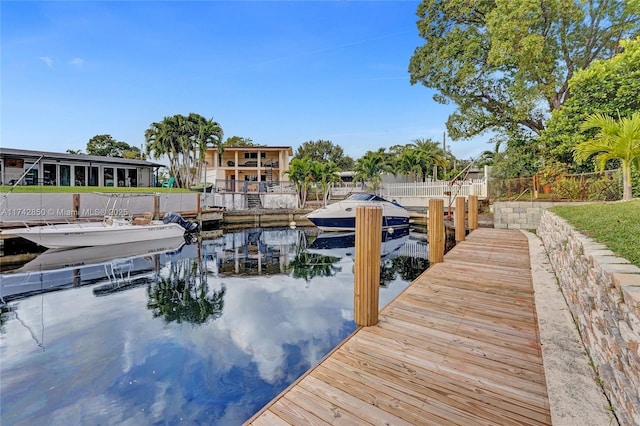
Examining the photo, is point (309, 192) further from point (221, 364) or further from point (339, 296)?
point (221, 364)

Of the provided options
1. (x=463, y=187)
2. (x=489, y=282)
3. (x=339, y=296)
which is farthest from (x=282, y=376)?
(x=463, y=187)

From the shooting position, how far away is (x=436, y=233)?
652cm

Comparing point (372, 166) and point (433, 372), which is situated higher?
point (372, 166)

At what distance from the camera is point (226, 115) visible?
29219 millimetres

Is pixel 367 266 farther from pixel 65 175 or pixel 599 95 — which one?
pixel 65 175

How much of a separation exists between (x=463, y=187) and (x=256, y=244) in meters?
12.0

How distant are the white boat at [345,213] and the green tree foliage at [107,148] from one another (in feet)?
113

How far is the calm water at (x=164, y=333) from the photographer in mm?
3037

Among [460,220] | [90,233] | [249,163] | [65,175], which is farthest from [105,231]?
[249,163]

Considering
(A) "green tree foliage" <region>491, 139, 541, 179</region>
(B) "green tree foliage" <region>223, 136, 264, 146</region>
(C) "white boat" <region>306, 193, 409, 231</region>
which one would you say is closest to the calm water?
(C) "white boat" <region>306, 193, 409, 231</region>

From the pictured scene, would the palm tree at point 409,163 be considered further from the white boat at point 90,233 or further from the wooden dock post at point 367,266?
the wooden dock post at point 367,266

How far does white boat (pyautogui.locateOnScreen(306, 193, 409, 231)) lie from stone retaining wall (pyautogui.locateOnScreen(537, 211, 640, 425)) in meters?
11.8

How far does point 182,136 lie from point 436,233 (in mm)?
26288

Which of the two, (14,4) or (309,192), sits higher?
(14,4)
